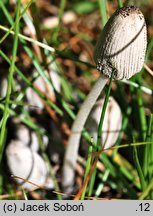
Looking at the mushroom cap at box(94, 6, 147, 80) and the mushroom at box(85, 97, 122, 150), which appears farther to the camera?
the mushroom at box(85, 97, 122, 150)

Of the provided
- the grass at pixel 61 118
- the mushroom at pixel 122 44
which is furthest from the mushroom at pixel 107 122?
the mushroom at pixel 122 44

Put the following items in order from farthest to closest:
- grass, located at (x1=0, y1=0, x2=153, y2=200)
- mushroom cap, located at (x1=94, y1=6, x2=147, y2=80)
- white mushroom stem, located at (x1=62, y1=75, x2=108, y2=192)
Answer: grass, located at (x1=0, y1=0, x2=153, y2=200)
white mushroom stem, located at (x1=62, y1=75, x2=108, y2=192)
mushroom cap, located at (x1=94, y1=6, x2=147, y2=80)

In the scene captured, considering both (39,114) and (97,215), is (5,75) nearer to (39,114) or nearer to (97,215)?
(39,114)


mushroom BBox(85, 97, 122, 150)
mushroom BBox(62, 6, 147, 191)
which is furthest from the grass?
mushroom BBox(62, 6, 147, 191)

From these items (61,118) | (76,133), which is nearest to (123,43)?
(76,133)

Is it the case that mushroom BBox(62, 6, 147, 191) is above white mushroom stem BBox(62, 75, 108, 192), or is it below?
above

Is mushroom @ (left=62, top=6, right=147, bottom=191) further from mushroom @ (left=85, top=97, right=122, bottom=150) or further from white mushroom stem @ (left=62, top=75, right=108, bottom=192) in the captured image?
mushroom @ (left=85, top=97, right=122, bottom=150)

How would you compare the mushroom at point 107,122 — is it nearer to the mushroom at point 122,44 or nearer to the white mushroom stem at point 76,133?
the white mushroom stem at point 76,133
